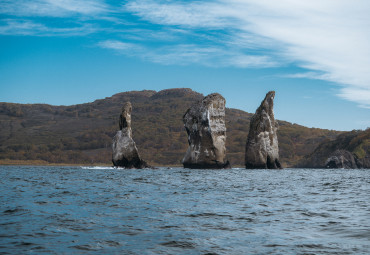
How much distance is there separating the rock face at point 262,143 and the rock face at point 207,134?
6.23m

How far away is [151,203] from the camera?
2014 centimetres

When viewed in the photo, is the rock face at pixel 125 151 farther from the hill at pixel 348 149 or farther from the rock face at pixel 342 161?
the hill at pixel 348 149

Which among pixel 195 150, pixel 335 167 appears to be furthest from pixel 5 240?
pixel 335 167

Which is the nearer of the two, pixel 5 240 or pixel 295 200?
pixel 5 240

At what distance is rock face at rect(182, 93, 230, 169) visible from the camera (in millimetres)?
75438

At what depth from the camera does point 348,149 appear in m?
135

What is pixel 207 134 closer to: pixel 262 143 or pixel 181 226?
pixel 262 143

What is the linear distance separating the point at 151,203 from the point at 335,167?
10499cm

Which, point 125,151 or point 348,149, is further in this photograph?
point 348,149

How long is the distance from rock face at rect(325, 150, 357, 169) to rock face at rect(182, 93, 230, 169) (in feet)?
162

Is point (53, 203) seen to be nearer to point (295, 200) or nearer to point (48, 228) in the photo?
point (48, 228)

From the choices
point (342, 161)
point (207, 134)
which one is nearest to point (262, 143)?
point (207, 134)

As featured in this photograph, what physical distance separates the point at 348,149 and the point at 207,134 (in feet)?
252

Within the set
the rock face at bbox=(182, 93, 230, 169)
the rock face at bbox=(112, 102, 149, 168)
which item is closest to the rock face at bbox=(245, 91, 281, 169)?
the rock face at bbox=(182, 93, 230, 169)
